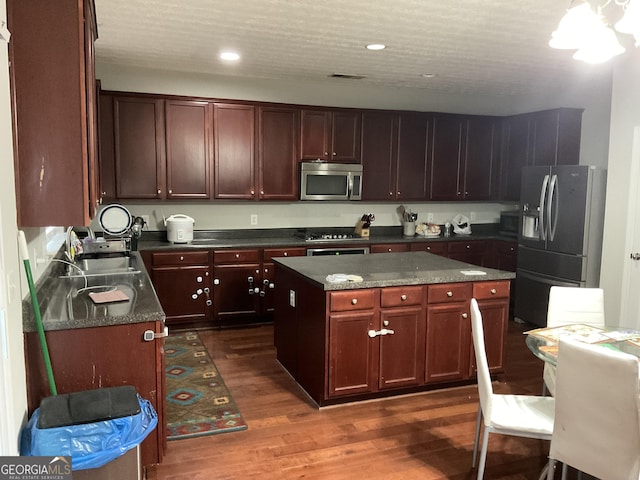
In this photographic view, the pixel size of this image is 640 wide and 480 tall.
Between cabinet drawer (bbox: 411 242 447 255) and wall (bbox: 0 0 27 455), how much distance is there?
14.3 ft

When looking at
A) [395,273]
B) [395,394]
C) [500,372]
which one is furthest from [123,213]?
[500,372]

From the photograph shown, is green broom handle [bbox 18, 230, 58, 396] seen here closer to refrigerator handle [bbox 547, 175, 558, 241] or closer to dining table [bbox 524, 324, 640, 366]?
dining table [bbox 524, 324, 640, 366]

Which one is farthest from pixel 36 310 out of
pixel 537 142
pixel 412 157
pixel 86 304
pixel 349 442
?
pixel 537 142

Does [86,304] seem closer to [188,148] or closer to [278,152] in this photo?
[188,148]

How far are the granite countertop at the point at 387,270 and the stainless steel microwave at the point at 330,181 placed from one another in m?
1.50

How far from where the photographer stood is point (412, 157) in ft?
19.5

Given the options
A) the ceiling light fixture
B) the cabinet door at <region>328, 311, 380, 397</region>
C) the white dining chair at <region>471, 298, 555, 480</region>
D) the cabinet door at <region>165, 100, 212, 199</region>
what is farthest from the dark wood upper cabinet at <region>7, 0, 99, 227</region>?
the cabinet door at <region>165, 100, 212, 199</region>

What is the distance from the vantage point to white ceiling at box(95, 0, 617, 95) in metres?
3.06

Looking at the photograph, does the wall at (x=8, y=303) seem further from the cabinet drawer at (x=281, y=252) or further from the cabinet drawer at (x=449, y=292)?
the cabinet drawer at (x=281, y=252)

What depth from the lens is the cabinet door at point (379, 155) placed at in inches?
226

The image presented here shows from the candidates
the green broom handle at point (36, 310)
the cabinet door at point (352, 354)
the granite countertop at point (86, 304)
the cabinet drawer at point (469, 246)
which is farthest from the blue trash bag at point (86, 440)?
the cabinet drawer at point (469, 246)

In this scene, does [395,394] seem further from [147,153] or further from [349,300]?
[147,153]

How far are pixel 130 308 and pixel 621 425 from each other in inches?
84.5

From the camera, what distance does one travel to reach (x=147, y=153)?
4.97m
